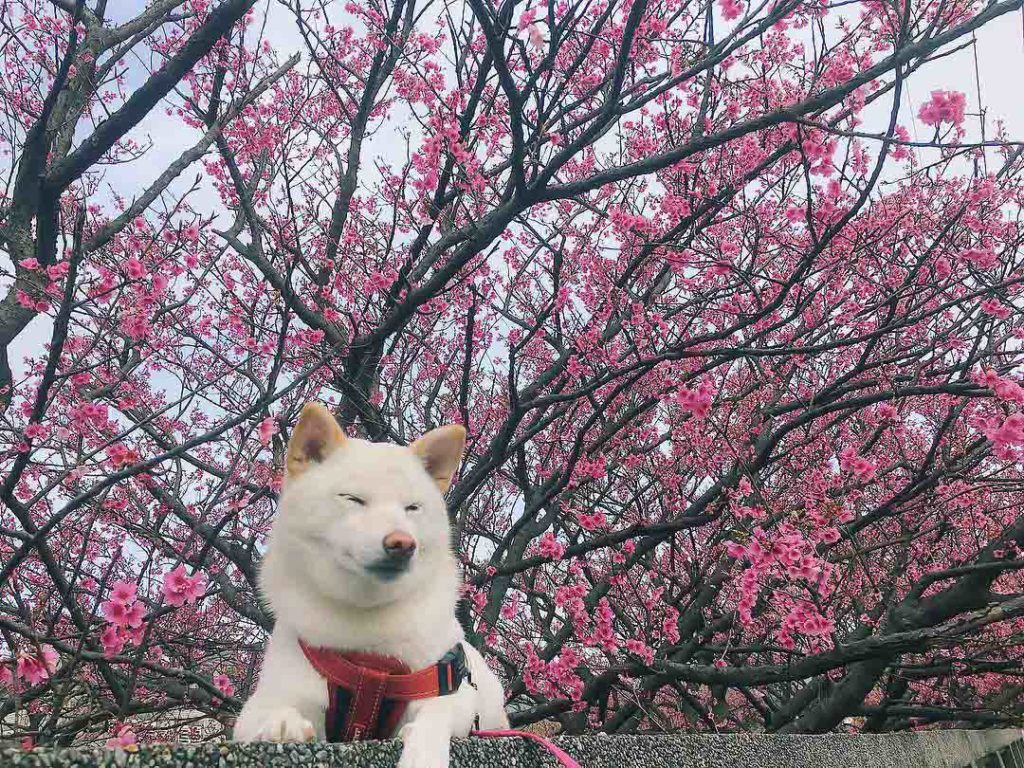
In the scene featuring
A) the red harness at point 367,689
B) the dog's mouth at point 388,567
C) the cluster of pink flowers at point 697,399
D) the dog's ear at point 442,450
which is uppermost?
the cluster of pink flowers at point 697,399

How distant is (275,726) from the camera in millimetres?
1517

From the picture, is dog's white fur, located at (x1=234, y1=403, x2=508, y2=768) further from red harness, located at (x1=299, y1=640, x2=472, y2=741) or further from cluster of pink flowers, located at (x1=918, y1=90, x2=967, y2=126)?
cluster of pink flowers, located at (x1=918, y1=90, x2=967, y2=126)

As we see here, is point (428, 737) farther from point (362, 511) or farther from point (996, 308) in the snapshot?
point (996, 308)

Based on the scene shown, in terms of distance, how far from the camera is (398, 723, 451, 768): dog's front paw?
1.45 m

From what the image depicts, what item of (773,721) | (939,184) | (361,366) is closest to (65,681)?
(361,366)

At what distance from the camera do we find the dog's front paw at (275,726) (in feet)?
4.94

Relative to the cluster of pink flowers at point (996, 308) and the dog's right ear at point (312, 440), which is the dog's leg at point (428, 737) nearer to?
the dog's right ear at point (312, 440)

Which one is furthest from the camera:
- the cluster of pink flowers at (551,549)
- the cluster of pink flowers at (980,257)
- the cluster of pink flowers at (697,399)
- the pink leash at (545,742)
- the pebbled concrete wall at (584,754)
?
the cluster of pink flowers at (980,257)

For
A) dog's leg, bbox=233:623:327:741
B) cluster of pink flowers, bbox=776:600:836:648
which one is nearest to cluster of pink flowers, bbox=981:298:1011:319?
cluster of pink flowers, bbox=776:600:836:648

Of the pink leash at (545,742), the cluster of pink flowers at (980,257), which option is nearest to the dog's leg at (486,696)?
the pink leash at (545,742)

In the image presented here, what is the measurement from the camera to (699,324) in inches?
313

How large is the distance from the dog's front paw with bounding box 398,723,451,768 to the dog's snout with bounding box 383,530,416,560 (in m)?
Result: 0.39

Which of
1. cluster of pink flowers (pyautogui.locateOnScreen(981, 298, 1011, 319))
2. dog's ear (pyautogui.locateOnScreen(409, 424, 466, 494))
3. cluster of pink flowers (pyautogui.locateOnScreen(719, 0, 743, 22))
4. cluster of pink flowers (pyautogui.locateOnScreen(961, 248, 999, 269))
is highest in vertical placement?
cluster of pink flowers (pyautogui.locateOnScreen(719, 0, 743, 22))

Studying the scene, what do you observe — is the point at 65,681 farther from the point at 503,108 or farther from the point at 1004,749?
the point at 1004,749
